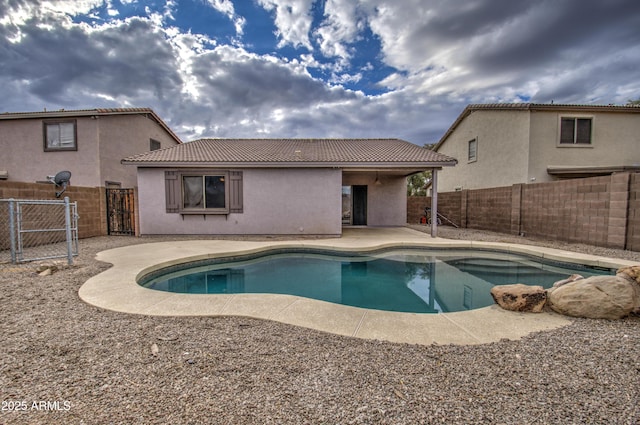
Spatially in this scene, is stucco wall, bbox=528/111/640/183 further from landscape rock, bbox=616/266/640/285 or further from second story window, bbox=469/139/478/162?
landscape rock, bbox=616/266/640/285

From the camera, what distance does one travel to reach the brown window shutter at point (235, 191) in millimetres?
9328

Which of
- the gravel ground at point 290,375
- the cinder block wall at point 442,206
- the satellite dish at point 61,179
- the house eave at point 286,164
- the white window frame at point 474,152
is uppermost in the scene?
the white window frame at point 474,152

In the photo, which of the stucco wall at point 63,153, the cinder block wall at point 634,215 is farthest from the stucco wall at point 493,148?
the stucco wall at point 63,153

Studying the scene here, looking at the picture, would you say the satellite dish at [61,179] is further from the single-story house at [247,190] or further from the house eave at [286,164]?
the single-story house at [247,190]

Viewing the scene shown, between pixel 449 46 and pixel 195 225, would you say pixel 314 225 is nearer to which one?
pixel 195 225

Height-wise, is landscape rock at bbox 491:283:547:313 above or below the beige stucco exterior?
below

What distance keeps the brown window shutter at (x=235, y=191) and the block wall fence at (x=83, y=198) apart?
178 inches

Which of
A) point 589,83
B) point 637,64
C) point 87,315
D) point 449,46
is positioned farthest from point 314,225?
point 589,83

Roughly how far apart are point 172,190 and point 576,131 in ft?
55.3

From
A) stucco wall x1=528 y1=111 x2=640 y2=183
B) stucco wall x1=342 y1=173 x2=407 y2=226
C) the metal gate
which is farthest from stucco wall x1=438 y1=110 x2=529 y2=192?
the metal gate

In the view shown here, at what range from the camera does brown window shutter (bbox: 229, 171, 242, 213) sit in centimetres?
933

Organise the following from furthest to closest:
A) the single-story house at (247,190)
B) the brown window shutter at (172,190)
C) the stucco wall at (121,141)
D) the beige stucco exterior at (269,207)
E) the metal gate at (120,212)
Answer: the stucco wall at (121,141) < the metal gate at (120,212) < the beige stucco exterior at (269,207) < the brown window shutter at (172,190) < the single-story house at (247,190)

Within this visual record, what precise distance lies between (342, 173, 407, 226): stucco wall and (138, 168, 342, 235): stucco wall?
3.96 m

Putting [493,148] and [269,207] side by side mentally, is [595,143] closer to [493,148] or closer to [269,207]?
[493,148]
